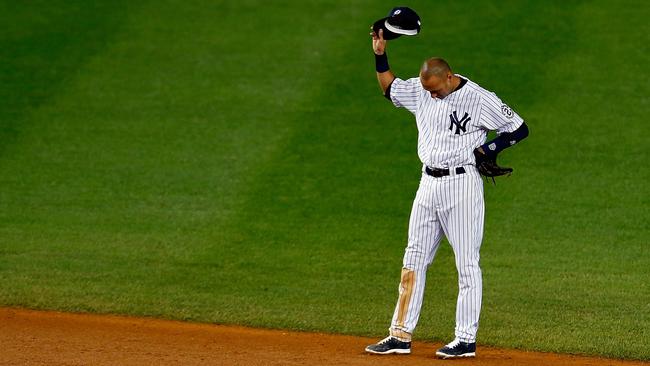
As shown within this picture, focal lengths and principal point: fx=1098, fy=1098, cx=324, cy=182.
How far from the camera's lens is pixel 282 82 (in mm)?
12867

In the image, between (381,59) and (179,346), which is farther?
(179,346)

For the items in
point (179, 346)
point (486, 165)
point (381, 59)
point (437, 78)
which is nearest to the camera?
point (437, 78)

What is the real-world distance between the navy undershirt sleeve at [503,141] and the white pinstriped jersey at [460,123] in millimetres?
34

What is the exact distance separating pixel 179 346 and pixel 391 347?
1.47m

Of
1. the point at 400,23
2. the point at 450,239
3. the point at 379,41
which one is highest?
the point at 400,23

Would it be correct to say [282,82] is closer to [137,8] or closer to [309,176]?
[309,176]

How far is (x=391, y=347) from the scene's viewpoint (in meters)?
7.20

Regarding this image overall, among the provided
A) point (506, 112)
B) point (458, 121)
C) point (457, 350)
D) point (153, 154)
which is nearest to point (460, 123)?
point (458, 121)

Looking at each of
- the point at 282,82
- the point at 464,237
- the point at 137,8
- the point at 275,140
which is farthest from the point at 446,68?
the point at 137,8

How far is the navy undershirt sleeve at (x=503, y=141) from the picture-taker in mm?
6977

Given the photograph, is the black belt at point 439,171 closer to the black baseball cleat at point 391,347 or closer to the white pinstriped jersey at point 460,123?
the white pinstriped jersey at point 460,123

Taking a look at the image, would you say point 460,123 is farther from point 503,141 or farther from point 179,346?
point 179,346

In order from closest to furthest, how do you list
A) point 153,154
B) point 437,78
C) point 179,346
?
point 437,78
point 179,346
point 153,154

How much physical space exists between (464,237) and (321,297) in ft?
7.17
